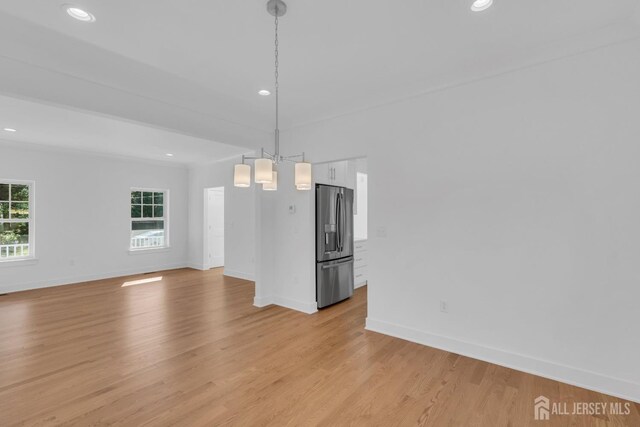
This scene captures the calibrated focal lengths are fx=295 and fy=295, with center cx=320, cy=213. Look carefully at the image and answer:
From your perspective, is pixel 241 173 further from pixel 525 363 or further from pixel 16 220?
pixel 16 220

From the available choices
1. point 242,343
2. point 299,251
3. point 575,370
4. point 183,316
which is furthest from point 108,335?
point 575,370

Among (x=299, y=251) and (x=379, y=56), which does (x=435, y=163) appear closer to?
(x=379, y=56)

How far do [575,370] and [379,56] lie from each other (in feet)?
10.3

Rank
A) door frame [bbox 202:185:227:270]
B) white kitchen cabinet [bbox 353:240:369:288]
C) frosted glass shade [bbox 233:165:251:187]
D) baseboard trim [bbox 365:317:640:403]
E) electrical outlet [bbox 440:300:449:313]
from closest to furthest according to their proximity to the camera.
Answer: baseboard trim [bbox 365:317:640:403], frosted glass shade [bbox 233:165:251:187], electrical outlet [bbox 440:300:449:313], white kitchen cabinet [bbox 353:240:369:288], door frame [bbox 202:185:227:270]

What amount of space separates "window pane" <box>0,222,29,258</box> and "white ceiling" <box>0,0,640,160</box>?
479 centimetres

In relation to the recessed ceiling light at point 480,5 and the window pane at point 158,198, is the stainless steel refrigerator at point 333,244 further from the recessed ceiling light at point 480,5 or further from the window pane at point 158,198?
the window pane at point 158,198

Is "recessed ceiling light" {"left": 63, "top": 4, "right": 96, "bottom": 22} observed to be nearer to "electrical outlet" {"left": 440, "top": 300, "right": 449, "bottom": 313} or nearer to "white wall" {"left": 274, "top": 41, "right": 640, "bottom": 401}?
"white wall" {"left": 274, "top": 41, "right": 640, "bottom": 401}

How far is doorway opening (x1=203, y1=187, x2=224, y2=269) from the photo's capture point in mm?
7648

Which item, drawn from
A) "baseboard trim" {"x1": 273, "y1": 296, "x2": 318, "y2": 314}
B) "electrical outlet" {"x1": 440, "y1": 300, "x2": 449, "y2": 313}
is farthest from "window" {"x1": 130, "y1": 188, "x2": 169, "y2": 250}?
"electrical outlet" {"x1": 440, "y1": 300, "x2": 449, "y2": 313}

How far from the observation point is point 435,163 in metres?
3.15

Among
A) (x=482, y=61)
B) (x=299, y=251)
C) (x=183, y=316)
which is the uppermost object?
(x=482, y=61)

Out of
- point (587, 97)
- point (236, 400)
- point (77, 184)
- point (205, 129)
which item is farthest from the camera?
point (77, 184)

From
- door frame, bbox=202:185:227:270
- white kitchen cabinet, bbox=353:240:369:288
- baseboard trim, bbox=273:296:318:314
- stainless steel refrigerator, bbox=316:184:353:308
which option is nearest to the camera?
baseboard trim, bbox=273:296:318:314

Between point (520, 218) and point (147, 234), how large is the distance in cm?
783
